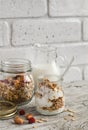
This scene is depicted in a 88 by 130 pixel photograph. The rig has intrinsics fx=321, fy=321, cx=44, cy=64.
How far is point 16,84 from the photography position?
2.47 ft

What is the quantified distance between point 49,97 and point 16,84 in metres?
0.09

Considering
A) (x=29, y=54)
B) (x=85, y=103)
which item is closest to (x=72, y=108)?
(x=85, y=103)

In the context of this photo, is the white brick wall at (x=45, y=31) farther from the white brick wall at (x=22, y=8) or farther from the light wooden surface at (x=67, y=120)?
the light wooden surface at (x=67, y=120)

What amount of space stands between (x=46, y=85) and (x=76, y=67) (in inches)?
14.2

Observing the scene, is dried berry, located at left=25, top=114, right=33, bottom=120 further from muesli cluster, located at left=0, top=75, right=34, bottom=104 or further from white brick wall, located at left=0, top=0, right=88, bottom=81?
white brick wall, located at left=0, top=0, right=88, bottom=81

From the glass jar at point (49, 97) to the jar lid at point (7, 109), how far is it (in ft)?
0.19

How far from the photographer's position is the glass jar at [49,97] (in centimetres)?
72

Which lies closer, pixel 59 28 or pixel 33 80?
pixel 33 80

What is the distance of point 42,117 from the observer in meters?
0.72

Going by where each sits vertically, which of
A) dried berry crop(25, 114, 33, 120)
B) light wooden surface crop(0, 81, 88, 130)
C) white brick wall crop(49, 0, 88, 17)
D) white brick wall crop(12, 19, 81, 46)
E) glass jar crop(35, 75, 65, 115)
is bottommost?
light wooden surface crop(0, 81, 88, 130)

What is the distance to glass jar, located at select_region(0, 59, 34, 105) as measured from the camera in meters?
0.76

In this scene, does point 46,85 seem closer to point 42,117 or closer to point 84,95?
point 42,117

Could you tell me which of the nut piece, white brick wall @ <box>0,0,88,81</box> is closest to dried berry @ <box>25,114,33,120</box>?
the nut piece

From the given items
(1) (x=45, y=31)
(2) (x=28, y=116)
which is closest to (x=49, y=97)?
(2) (x=28, y=116)
